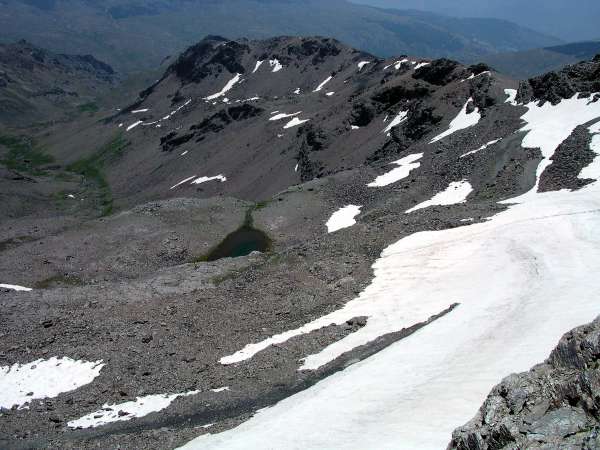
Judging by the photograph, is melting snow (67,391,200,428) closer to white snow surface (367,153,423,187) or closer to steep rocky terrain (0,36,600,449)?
steep rocky terrain (0,36,600,449)

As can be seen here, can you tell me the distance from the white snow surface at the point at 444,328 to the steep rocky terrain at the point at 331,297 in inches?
4.0

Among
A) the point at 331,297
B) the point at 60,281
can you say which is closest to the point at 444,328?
the point at 331,297

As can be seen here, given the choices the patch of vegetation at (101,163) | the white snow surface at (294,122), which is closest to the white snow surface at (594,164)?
the white snow surface at (294,122)

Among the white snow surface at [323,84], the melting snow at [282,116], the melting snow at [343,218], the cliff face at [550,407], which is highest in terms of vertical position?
the white snow surface at [323,84]

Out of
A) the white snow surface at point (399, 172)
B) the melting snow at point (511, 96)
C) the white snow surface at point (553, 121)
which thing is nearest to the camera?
the white snow surface at point (553, 121)

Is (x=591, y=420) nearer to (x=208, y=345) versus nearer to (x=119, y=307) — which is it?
→ (x=208, y=345)

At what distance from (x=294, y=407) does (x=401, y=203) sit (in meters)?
36.1

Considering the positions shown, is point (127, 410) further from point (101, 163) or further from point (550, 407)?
point (101, 163)

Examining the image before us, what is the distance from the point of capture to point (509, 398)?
11469 millimetres

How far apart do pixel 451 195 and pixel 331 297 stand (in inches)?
975

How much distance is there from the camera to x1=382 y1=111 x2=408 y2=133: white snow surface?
85.6 m

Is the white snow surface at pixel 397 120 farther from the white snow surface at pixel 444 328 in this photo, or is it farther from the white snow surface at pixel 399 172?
the white snow surface at pixel 444 328

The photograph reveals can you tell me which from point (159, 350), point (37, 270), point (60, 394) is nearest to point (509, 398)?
point (159, 350)

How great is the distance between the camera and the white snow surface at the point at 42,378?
27109 millimetres
